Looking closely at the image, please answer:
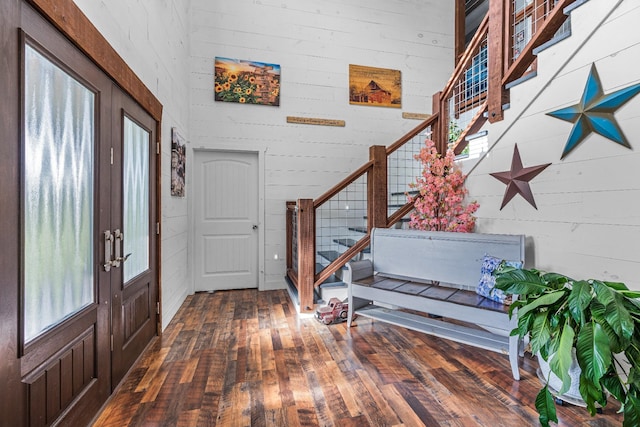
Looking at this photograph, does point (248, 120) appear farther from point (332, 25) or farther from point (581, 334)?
point (581, 334)

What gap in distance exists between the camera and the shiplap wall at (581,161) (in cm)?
175

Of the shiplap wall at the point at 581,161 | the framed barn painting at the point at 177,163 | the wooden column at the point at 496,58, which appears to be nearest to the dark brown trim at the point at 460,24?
the wooden column at the point at 496,58

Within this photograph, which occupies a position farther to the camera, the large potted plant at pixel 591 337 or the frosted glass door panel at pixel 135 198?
the frosted glass door panel at pixel 135 198

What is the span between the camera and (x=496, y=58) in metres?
2.68

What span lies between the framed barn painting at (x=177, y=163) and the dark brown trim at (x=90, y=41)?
0.97m

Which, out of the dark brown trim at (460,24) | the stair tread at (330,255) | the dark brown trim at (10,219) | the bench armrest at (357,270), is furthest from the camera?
the dark brown trim at (460,24)

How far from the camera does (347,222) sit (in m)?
4.54

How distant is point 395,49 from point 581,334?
471cm

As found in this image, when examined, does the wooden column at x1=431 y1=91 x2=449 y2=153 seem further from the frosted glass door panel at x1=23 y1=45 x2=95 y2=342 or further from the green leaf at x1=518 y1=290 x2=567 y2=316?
the frosted glass door panel at x1=23 y1=45 x2=95 y2=342

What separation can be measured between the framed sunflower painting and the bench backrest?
2.59 m

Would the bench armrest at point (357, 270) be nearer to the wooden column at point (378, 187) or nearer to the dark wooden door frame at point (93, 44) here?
the wooden column at point (378, 187)

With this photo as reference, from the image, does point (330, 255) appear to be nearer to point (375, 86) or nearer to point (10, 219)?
point (375, 86)

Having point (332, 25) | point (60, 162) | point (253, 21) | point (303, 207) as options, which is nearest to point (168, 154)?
point (303, 207)

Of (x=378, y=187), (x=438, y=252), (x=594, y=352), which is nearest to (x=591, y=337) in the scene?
(x=594, y=352)
